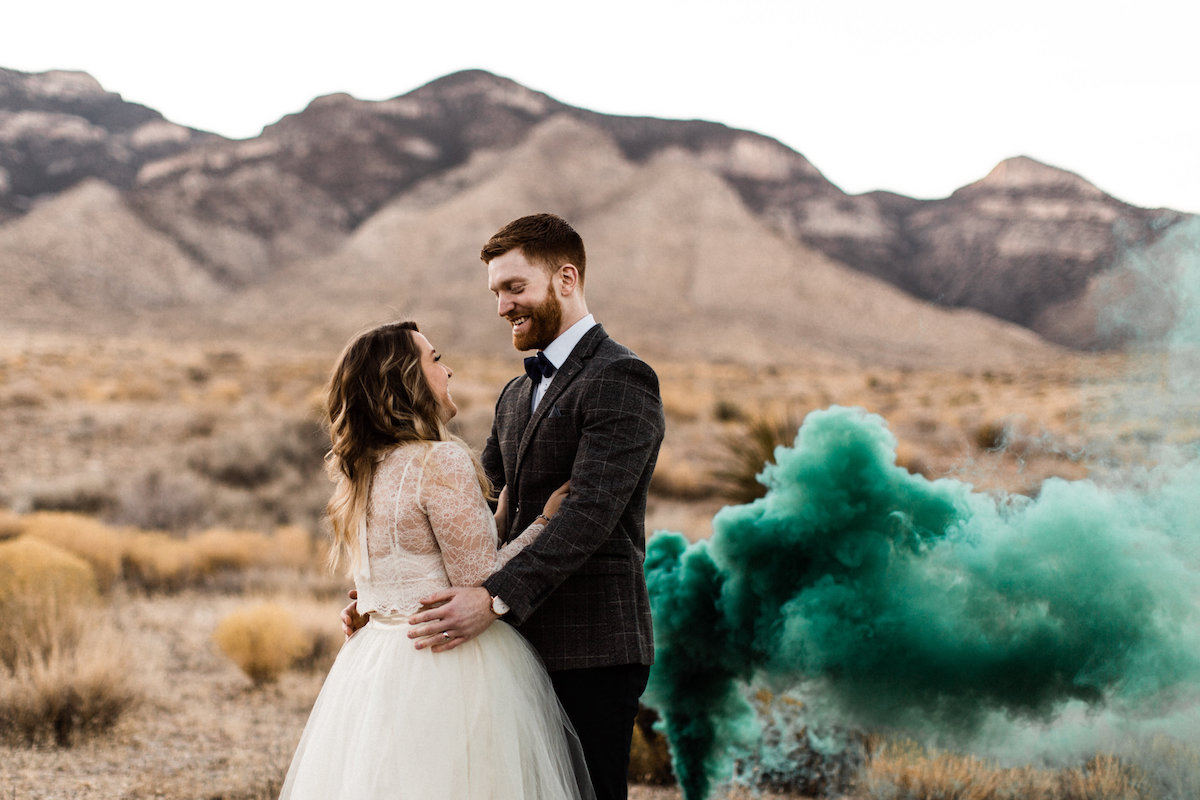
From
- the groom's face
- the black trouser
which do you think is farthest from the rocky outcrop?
the black trouser

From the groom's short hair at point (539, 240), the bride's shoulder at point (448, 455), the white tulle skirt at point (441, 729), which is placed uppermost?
the groom's short hair at point (539, 240)

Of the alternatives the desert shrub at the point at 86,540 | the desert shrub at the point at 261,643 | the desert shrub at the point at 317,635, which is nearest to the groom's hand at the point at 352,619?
the desert shrub at the point at 317,635

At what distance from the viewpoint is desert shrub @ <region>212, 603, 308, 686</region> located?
23.4 feet

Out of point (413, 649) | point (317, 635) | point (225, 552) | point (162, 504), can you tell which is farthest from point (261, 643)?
point (162, 504)

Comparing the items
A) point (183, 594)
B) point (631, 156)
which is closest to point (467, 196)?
point (631, 156)

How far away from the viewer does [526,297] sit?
2.96m

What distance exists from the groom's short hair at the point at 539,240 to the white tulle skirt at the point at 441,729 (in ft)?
3.91

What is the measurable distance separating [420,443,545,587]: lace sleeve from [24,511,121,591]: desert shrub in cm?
788

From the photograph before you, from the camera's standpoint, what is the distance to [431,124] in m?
109

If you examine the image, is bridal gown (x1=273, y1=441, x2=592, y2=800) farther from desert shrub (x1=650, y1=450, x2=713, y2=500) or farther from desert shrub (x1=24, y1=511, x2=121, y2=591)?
desert shrub (x1=650, y1=450, x2=713, y2=500)

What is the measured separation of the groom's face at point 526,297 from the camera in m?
2.96

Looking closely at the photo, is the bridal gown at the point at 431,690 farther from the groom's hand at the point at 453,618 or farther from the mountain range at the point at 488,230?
the mountain range at the point at 488,230

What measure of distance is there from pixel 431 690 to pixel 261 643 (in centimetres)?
513

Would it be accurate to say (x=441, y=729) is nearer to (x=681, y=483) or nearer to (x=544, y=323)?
(x=544, y=323)
